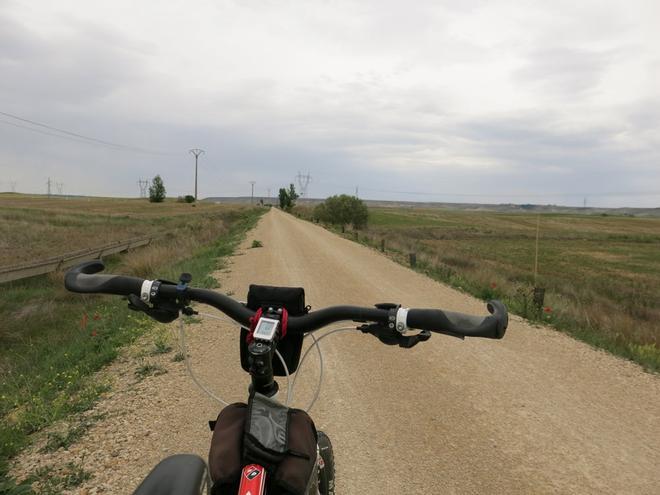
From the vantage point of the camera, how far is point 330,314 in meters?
1.79

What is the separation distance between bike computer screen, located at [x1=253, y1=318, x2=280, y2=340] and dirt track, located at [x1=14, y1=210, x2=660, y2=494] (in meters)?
2.52

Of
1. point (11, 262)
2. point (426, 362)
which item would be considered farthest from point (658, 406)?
point (11, 262)

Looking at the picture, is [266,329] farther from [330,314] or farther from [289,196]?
[289,196]

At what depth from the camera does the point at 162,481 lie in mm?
1499

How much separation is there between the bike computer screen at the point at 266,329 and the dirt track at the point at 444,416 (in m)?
2.52

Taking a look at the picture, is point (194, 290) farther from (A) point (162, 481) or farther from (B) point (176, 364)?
(B) point (176, 364)

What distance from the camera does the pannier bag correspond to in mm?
1377

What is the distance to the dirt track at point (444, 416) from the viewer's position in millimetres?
3721

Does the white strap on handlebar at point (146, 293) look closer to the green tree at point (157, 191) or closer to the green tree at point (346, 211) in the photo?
the green tree at point (346, 211)

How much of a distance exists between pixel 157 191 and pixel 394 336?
126m

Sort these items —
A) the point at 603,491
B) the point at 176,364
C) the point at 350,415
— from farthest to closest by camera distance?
the point at 176,364 < the point at 350,415 < the point at 603,491

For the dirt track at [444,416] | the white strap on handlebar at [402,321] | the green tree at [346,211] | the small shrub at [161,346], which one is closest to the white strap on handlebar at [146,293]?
the white strap on handlebar at [402,321]

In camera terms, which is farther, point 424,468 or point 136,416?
point 136,416

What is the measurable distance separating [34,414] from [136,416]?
3.25ft
